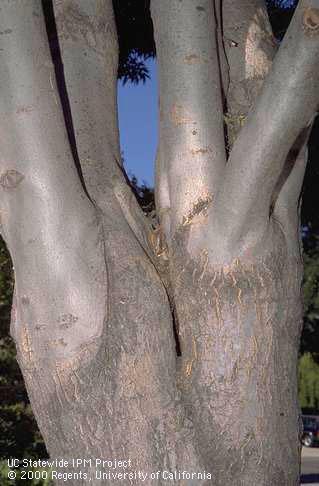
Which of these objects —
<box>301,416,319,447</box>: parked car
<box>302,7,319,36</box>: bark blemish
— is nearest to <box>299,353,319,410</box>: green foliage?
<box>301,416,319,447</box>: parked car

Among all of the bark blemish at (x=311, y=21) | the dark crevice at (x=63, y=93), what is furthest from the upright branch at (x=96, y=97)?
the bark blemish at (x=311, y=21)

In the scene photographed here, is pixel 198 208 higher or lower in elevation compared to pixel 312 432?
higher

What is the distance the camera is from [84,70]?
2.91 meters

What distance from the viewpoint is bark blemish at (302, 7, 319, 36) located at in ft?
7.38

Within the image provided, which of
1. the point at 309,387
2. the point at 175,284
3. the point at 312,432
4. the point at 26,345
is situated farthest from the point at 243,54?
the point at 309,387

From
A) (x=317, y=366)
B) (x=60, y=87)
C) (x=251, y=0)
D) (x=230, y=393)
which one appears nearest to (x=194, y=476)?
(x=230, y=393)

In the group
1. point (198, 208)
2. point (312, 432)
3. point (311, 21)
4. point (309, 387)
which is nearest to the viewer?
point (311, 21)

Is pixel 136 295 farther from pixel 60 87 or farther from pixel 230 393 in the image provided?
pixel 60 87

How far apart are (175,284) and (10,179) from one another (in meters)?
0.71

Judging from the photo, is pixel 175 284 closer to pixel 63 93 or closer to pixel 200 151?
pixel 200 151

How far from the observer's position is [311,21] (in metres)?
2.26

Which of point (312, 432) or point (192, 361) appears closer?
→ point (192, 361)

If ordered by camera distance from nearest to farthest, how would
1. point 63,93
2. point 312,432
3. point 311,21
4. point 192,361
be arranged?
point 311,21 → point 192,361 → point 63,93 → point 312,432

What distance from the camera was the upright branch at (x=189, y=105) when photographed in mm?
2617
